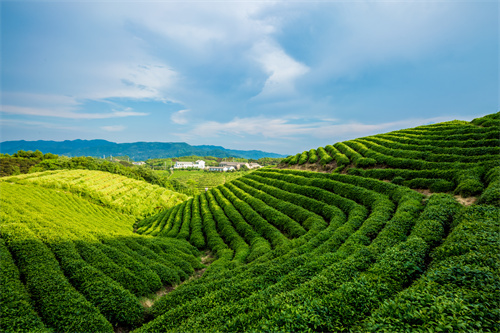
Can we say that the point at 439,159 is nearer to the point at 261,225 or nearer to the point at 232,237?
the point at 261,225

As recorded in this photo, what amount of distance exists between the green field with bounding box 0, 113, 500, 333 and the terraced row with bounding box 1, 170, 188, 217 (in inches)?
1082

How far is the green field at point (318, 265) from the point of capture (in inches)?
218

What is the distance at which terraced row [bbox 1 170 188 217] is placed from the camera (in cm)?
4006

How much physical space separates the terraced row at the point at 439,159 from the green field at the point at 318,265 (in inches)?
5.2

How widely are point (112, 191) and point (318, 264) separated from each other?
55.9 metres

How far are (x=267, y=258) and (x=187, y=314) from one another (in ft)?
22.2

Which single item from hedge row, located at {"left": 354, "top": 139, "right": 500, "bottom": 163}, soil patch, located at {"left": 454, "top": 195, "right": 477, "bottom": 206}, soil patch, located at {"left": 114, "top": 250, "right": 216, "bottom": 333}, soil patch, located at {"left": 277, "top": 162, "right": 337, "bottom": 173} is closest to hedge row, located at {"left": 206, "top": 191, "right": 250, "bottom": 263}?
soil patch, located at {"left": 114, "top": 250, "right": 216, "bottom": 333}

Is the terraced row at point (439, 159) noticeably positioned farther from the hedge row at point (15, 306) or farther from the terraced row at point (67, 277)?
the hedge row at point (15, 306)

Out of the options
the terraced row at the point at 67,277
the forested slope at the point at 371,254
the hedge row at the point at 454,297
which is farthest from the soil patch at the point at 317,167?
the terraced row at the point at 67,277

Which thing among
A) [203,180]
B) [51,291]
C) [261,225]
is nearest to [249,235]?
[261,225]

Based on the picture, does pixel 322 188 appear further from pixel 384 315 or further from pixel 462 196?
pixel 384 315

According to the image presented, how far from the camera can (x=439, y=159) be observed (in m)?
20.2

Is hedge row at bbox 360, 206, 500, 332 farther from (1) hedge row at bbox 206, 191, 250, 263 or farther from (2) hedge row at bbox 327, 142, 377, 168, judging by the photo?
(2) hedge row at bbox 327, 142, 377, 168

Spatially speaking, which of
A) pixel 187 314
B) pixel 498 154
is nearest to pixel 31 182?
pixel 187 314
